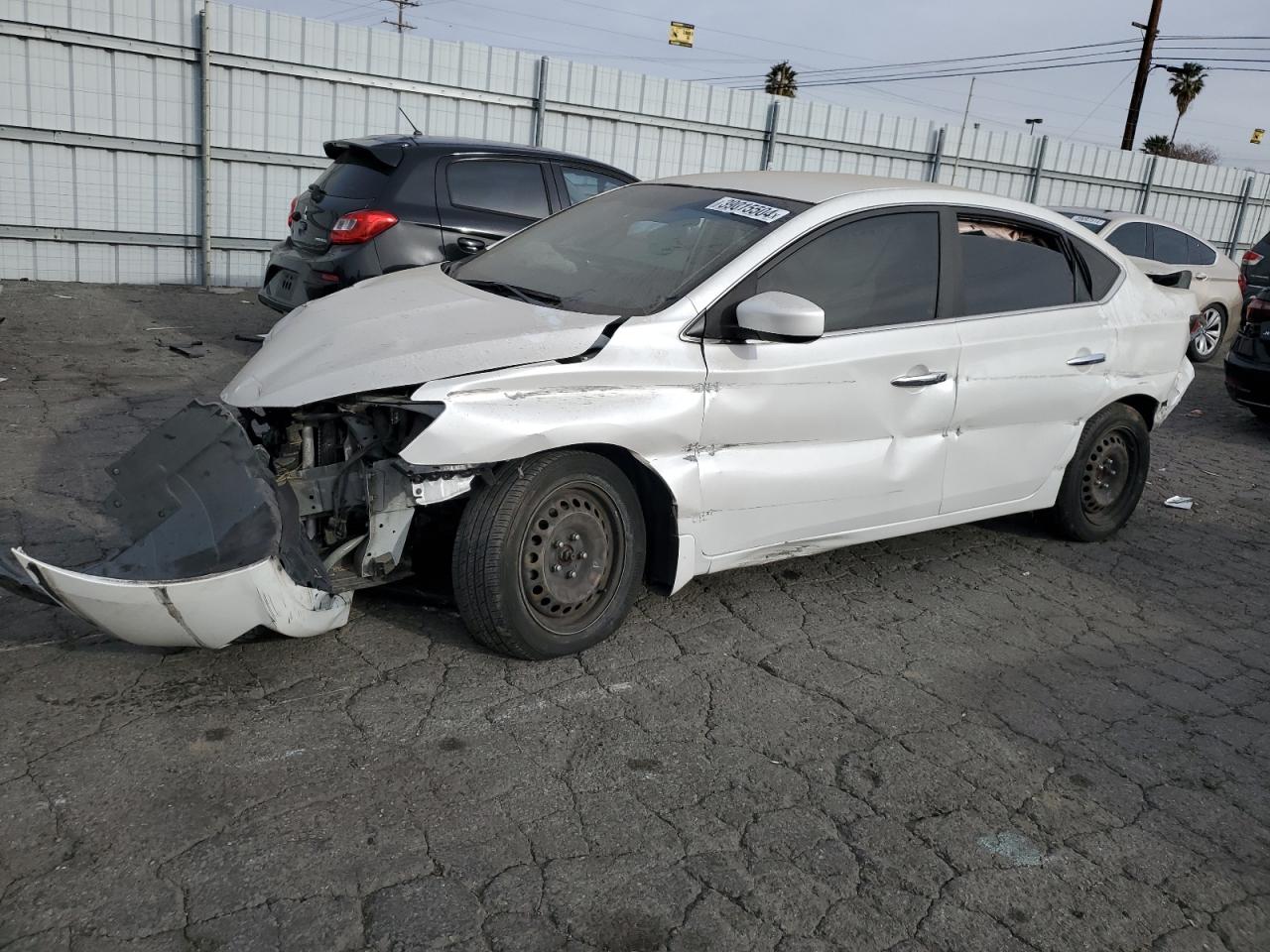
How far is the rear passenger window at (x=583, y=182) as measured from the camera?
338 inches

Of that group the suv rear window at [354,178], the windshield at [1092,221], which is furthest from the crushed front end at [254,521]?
the windshield at [1092,221]

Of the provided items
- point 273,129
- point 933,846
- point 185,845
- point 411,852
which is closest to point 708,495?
point 933,846

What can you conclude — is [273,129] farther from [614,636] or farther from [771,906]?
[771,906]

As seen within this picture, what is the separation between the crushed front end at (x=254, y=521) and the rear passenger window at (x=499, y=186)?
4474 millimetres

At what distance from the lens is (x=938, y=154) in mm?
17078

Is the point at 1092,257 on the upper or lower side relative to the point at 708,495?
upper

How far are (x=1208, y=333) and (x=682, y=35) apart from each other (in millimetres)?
9688

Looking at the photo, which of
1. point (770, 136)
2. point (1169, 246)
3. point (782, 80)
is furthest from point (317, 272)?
point (782, 80)

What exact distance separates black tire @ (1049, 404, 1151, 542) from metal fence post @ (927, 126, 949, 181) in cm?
1221

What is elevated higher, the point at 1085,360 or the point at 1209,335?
the point at 1085,360

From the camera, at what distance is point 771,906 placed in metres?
2.71

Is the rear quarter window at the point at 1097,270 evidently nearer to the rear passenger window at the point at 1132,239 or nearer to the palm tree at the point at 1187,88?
the rear passenger window at the point at 1132,239

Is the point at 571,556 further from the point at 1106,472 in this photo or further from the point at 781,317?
the point at 1106,472

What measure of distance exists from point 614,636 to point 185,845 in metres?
1.83
